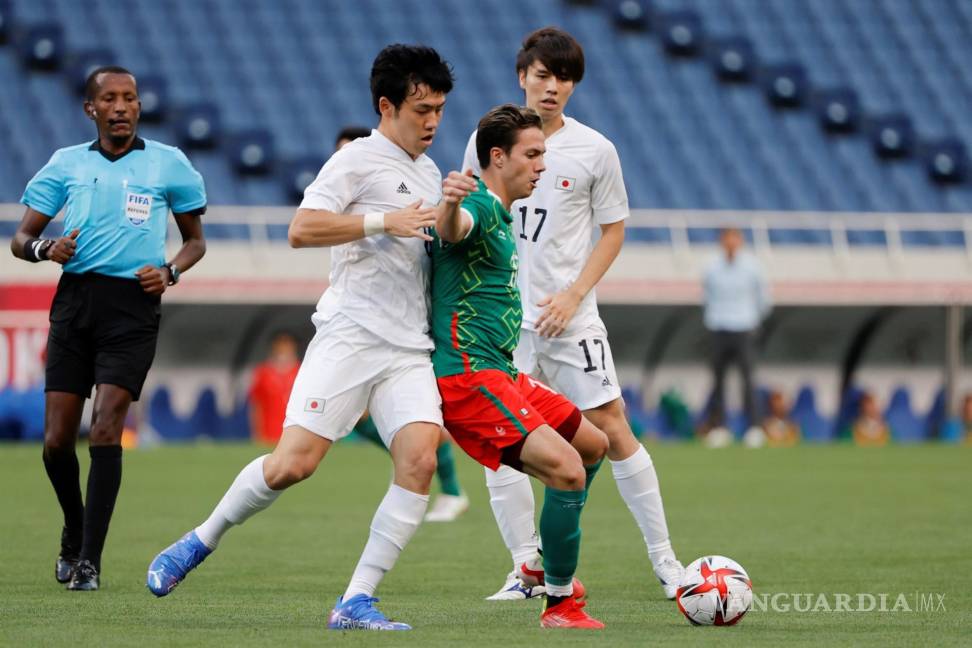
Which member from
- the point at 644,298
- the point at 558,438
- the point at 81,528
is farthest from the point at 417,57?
the point at 644,298

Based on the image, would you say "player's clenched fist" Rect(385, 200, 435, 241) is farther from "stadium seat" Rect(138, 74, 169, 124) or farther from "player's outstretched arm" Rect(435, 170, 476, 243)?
"stadium seat" Rect(138, 74, 169, 124)

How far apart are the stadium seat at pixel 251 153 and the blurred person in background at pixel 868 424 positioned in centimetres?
778

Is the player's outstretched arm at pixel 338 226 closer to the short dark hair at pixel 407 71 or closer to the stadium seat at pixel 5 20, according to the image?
the short dark hair at pixel 407 71

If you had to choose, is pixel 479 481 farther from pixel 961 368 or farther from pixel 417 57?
pixel 961 368

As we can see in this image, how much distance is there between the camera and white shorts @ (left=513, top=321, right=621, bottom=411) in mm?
6941

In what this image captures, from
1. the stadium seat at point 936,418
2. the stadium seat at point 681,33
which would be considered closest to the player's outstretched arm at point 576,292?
the stadium seat at point 936,418

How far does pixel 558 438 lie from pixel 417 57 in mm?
1370

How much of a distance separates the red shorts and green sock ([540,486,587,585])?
0.65 feet

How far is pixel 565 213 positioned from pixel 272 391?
11313 mm

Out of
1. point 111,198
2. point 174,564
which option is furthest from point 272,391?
point 174,564

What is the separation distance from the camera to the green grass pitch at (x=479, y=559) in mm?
5578

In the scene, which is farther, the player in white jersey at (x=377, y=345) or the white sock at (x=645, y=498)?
the white sock at (x=645, y=498)

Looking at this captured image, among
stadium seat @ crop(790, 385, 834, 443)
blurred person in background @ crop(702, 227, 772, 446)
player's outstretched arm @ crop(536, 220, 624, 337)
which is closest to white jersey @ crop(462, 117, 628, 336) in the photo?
player's outstretched arm @ crop(536, 220, 624, 337)

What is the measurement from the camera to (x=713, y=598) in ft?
19.1
